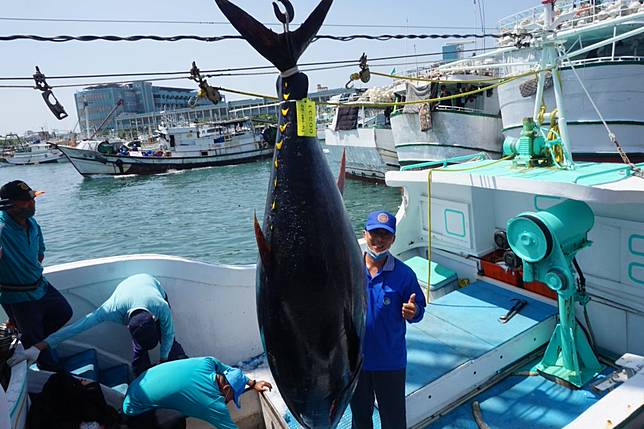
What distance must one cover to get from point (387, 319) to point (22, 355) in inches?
89.2

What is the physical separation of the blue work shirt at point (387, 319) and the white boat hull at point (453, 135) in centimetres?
1440

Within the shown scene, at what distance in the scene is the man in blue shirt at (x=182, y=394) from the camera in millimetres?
2459

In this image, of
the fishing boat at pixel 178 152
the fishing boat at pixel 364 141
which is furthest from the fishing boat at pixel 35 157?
the fishing boat at pixel 364 141

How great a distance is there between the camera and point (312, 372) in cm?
136

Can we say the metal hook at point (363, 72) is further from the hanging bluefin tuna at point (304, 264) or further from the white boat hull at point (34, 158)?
the white boat hull at point (34, 158)

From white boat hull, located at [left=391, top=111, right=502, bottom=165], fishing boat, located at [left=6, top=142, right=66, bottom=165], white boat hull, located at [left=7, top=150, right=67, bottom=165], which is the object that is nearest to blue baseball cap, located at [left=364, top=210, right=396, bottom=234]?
white boat hull, located at [left=391, top=111, right=502, bottom=165]

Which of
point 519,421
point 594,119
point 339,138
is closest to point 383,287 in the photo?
point 519,421

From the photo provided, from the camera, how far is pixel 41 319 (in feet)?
9.77

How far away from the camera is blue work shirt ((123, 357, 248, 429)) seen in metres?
2.46

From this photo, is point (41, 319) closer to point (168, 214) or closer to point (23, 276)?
point (23, 276)

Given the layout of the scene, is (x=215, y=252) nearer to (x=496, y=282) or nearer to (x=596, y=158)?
(x=496, y=282)

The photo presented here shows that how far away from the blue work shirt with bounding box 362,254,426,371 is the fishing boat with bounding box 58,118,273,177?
3070 centimetres

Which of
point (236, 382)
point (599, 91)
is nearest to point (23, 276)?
point (236, 382)

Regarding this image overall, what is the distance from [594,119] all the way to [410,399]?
12004 millimetres
